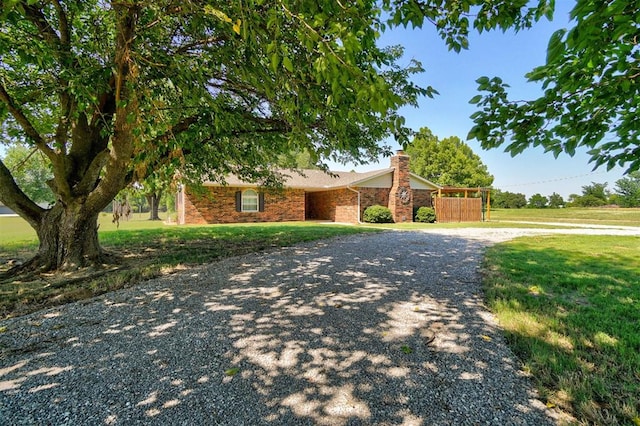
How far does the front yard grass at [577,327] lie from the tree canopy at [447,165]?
29.5 metres

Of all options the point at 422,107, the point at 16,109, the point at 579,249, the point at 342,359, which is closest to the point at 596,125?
the point at 342,359

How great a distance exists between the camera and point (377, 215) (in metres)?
17.6

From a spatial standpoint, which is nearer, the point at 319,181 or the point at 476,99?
the point at 476,99

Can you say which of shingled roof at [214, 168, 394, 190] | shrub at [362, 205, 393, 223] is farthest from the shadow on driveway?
shingled roof at [214, 168, 394, 190]

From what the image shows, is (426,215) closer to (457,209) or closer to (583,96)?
(457,209)

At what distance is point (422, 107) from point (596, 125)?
3.35m

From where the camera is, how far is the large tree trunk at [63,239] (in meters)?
A: 5.73

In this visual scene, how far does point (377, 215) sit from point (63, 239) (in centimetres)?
1460

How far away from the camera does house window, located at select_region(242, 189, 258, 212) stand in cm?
1827

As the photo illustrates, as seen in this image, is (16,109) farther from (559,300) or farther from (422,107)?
(559,300)

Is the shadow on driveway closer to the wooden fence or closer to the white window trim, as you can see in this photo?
the white window trim

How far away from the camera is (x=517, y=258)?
254 inches

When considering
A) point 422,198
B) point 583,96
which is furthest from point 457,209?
point 583,96

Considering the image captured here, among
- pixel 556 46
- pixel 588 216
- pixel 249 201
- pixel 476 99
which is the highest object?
pixel 556 46
